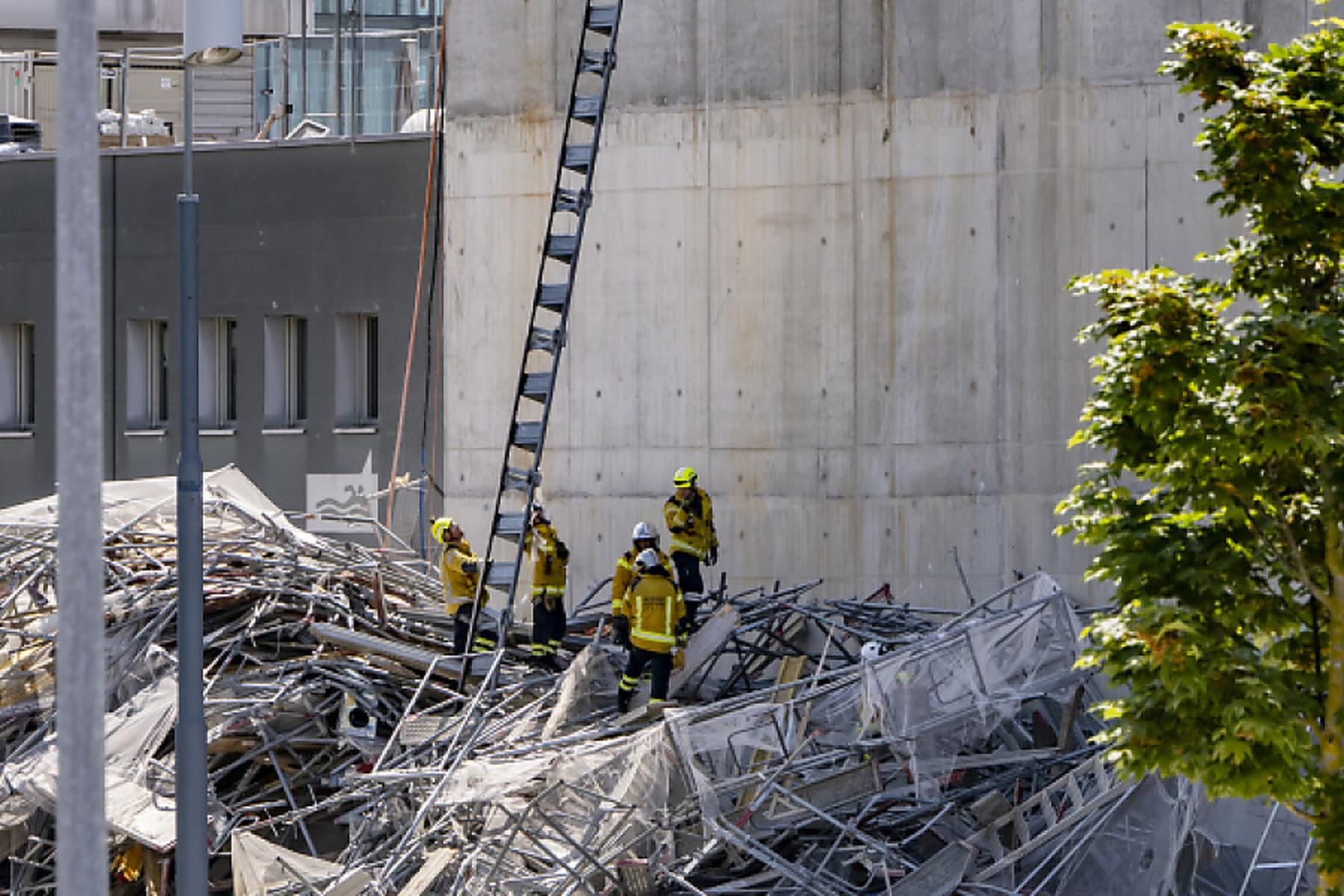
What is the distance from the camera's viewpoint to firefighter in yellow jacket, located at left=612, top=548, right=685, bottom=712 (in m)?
15.4

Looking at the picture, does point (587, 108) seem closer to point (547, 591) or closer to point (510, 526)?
point (510, 526)

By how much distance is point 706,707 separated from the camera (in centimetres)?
1450

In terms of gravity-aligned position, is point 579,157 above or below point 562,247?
above

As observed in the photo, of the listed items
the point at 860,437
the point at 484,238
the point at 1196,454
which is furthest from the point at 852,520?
the point at 1196,454

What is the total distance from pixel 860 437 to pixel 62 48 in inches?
548

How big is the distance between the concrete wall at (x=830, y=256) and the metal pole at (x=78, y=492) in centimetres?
1385

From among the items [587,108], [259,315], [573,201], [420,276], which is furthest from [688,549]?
[259,315]

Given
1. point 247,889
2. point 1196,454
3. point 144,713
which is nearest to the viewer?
point 1196,454

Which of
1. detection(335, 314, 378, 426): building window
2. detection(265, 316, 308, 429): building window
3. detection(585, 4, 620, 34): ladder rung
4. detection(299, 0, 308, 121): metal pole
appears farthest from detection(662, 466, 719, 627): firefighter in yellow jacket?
detection(299, 0, 308, 121): metal pole

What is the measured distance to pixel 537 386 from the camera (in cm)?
1995

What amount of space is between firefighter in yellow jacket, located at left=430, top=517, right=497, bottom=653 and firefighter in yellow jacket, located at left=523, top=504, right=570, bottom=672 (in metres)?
0.53

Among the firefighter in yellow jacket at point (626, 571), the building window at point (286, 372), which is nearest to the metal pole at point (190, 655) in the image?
the firefighter in yellow jacket at point (626, 571)

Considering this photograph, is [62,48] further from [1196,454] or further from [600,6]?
[600,6]

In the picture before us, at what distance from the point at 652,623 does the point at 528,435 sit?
336 centimetres
